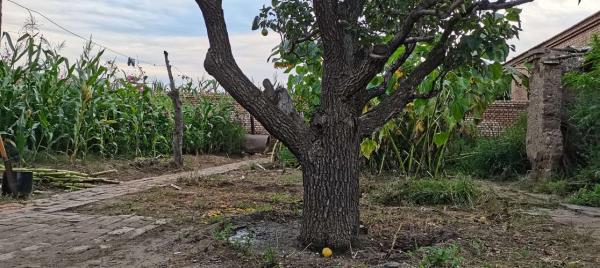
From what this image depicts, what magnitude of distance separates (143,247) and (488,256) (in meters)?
Answer: 1.96

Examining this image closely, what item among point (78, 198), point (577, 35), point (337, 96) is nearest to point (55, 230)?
point (78, 198)

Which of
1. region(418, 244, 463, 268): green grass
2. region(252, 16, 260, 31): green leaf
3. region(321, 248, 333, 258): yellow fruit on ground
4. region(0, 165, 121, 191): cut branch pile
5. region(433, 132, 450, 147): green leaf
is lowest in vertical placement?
region(321, 248, 333, 258): yellow fruit on ground

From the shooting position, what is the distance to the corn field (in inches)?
280

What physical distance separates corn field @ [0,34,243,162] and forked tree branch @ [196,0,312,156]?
415 centimetres

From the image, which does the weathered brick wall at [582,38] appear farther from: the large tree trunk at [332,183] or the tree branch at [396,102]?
the large tree trunk at [332,183]

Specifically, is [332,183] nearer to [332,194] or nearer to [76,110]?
[332,194]

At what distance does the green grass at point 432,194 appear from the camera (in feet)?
16.5

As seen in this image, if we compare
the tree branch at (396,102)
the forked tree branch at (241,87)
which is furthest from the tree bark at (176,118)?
the tree branch at (396,102)

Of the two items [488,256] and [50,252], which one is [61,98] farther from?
[488,256]

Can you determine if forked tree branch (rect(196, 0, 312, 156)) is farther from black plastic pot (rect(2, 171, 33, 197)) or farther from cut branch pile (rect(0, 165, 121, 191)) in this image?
cut branch pile (rect(0, 165, 121, 191))

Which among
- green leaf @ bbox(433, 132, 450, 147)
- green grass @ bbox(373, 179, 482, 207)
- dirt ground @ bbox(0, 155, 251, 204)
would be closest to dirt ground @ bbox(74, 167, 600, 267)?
green grass @ bbox(373, 179, 482, 207)

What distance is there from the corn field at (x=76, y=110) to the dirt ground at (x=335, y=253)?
104 inches

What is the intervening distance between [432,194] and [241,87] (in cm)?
264

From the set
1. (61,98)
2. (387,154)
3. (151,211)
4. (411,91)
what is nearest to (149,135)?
(61,98)
